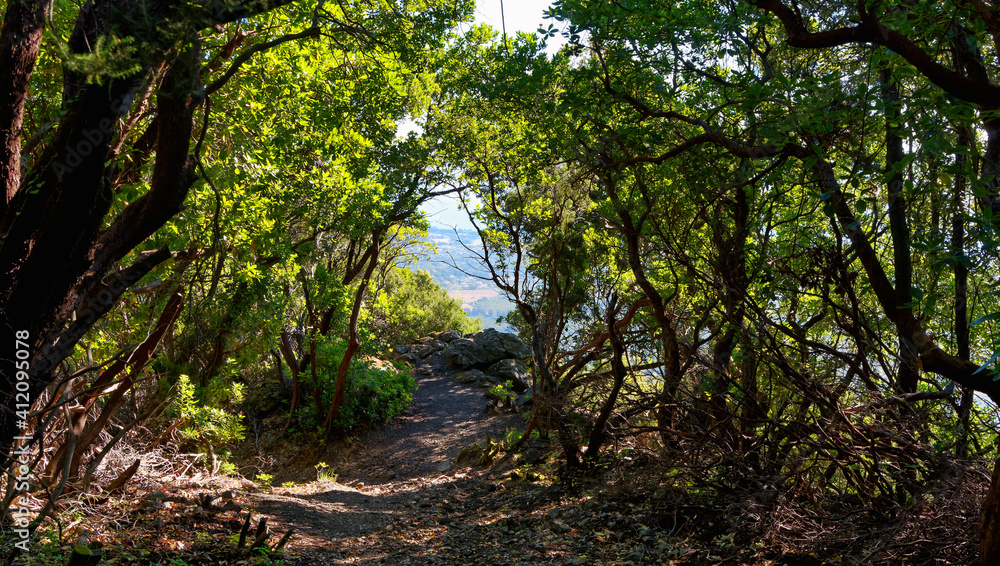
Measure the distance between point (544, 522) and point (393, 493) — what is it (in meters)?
3.61

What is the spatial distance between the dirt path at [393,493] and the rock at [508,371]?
7.25 feet

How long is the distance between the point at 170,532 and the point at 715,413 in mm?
4856

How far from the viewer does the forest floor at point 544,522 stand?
3352mm

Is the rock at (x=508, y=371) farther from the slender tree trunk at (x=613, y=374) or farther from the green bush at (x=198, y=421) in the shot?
the green bush at (x=198, y=421)

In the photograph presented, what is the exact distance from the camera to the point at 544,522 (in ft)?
19.2

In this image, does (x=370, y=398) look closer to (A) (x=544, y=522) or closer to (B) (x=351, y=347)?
(B) (x=351, y=347)

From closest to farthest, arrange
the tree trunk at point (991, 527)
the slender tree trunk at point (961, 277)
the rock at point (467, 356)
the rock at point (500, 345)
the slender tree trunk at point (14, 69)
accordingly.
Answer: the tree trunk at point (991, 527) → the slender tree trunk at point (961, 277) → the slender tree trunk at point (14, 69) → the rock at point (467, 356) → the rock at point (500, 345)

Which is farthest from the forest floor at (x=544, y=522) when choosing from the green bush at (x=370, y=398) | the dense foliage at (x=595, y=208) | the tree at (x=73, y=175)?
the green bush at (x=370, y=398)

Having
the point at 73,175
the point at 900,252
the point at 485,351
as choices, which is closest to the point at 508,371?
the point at 485,351

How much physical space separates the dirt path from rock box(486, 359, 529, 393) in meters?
2.21

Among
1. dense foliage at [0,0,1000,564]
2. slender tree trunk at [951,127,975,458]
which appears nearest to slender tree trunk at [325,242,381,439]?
dense foliage at [0,0,1000,564]

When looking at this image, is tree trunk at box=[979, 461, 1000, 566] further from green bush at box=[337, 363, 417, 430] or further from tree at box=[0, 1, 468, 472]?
green bush at box=[337, 363, 417, 430]

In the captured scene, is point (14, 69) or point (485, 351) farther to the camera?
point (485, 351)

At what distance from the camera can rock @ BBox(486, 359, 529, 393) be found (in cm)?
1830
